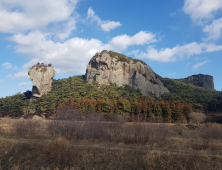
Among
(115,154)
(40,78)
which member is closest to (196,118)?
(115,154)

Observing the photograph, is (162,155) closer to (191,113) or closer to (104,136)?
(104,136)

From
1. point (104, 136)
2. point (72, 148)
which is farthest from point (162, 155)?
point (104, 136)

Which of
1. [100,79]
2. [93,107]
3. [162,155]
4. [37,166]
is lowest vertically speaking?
[37,166]

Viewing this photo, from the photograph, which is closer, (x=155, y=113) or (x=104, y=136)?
(x=104, y=136)

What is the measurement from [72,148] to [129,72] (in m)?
63.3

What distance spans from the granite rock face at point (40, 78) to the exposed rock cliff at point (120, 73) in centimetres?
1609

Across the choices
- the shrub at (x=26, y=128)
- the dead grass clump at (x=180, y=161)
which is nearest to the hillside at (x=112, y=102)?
the shrub at (x=26, y=128)

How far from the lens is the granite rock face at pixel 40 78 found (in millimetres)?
61250

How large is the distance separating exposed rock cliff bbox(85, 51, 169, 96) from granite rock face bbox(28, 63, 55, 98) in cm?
1609

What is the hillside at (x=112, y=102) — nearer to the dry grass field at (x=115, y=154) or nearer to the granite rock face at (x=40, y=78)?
the granite rock face at (x=40, y=78)

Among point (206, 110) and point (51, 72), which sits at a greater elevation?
point (51, 72)

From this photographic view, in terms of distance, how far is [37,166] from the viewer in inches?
413

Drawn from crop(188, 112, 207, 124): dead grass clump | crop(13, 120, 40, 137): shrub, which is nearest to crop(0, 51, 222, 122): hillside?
crop(188, 112, 207, 124): dead grass clump

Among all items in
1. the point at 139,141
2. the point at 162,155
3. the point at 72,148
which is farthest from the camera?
the point at 139,141
